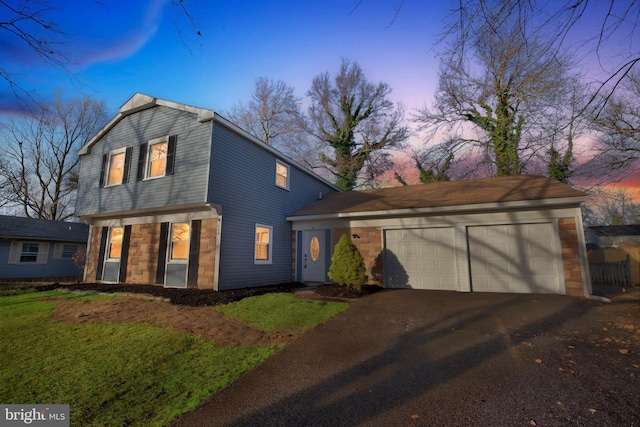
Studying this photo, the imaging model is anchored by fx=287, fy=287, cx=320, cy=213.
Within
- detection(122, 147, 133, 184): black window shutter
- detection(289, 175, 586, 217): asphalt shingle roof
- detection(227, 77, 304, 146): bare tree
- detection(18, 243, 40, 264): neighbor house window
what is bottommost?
detection(18, 243, 40, 264): neighbor house window

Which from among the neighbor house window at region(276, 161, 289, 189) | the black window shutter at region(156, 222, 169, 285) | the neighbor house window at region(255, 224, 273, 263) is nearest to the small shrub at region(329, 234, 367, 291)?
the neighbor house window at region(255, 224, 273, 263)

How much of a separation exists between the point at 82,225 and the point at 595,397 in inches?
1088

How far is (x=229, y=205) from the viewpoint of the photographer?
387 inches

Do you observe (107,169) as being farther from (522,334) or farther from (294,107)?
(294,107)

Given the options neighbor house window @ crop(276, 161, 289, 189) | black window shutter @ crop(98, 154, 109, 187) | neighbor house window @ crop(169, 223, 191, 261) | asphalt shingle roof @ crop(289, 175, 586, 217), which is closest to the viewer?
asphalt shingle roof @ crop(289, 175, 586, 217)

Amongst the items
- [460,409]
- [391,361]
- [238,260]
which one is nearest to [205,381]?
[391,361]

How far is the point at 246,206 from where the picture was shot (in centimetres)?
1055

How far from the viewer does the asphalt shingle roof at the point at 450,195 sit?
9.24 metres

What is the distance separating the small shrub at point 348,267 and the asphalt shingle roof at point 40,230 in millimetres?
19433

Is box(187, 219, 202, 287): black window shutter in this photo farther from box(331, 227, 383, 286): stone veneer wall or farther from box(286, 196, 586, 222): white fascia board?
box(331, 227, 383, 286): stone veneer wall

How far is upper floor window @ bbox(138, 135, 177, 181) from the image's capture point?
10305 millimetres

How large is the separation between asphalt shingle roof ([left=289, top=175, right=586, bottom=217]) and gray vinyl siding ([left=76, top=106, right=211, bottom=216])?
444 centimetres

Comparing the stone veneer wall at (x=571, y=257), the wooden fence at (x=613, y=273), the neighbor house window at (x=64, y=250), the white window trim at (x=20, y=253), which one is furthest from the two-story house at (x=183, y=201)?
A: the wooden fence at (x=613, y=273)

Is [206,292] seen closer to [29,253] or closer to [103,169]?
[103,169]
